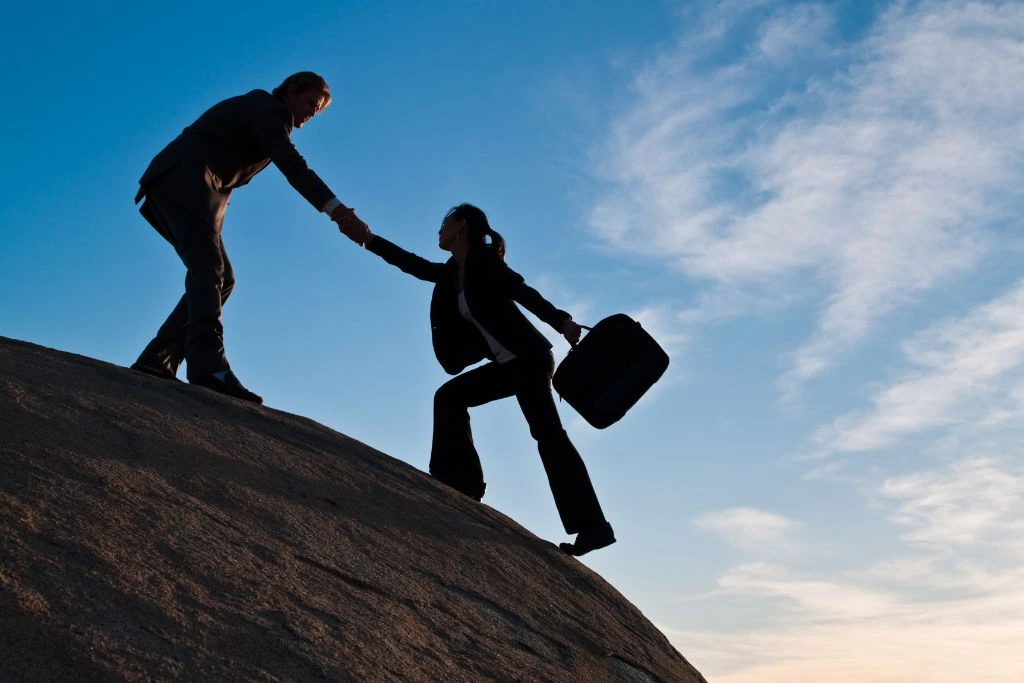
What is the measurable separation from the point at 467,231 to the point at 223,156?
126 centimetres

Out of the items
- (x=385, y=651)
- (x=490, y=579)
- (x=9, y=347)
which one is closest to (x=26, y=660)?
(x=385, y=651)

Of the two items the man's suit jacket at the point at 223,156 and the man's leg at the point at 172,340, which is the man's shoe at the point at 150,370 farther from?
the man's suit jacket at the point at 223,156

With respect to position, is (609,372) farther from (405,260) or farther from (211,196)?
(211,196)

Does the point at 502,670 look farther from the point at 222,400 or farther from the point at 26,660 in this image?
the point at 222,400

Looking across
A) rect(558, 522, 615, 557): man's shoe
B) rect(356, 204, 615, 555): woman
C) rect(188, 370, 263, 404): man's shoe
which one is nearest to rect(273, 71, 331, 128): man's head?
rect(356, 204, 615, 555): woman

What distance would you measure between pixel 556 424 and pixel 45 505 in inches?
113

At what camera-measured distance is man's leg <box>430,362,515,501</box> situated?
5398 millimetres

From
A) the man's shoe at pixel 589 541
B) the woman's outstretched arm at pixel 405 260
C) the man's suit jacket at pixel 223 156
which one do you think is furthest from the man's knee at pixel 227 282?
the man's shoe at pixel 589 541

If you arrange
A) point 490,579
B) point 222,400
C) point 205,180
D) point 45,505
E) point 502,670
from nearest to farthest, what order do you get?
point 45,505
point 502,670
point 490,579
point 222,400
point 205,180

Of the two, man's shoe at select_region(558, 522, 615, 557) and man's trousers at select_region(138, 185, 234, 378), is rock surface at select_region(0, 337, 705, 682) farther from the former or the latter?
man's trousers at select_region(138, 185, 234, 378)

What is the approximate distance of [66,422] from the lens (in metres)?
3.62

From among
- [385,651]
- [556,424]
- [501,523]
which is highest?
[556,424]

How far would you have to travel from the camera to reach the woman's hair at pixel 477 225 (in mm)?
5531

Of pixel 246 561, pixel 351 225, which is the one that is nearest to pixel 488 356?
pixel 351 225
